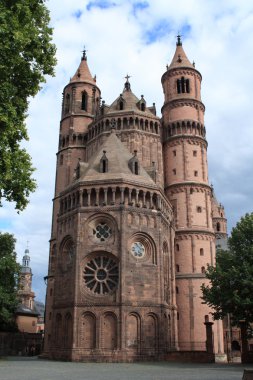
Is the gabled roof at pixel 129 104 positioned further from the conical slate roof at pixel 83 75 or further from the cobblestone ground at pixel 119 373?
the cobblestone ground at pixel 119 373

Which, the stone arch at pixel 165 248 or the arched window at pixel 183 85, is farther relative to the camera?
the arched window at pixel 183 85

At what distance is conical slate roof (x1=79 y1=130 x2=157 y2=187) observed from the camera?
43.5m

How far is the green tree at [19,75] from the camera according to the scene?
1945cm

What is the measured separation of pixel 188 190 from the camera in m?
54.3

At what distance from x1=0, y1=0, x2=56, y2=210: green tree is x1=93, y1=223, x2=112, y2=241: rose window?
67.2ft

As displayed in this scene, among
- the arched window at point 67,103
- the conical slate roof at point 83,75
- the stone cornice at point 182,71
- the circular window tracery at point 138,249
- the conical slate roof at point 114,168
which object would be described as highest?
the conical slate roof at point 83,75

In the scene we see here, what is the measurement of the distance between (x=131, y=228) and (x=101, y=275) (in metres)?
5.35

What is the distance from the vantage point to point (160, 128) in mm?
57406

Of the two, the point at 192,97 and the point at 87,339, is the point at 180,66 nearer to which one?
the point at 192,97

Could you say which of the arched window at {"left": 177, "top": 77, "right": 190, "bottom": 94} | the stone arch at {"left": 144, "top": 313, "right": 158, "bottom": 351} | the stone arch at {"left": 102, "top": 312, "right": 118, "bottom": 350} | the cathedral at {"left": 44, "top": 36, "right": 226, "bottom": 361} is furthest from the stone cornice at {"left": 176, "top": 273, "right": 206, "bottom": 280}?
the arched window at {"left": 177, "top": 77, "right": 190, "bottom": 94}

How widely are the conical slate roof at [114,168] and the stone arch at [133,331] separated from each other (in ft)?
43.2

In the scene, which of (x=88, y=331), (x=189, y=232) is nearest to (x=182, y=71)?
(x=189, y=232)

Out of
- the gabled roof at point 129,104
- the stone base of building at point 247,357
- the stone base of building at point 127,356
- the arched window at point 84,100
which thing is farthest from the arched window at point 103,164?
the stone base of building at point 247,357

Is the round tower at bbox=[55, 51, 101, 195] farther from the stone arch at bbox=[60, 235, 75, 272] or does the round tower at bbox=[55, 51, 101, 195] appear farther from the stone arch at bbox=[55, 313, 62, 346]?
the stone arch at bbox=[55, 313, 62, 346]
